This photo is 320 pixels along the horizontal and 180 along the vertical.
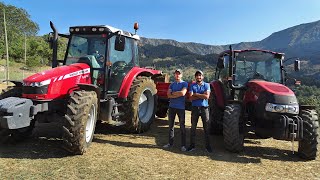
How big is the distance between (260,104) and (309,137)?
1087mm

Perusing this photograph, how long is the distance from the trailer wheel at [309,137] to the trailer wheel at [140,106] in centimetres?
355

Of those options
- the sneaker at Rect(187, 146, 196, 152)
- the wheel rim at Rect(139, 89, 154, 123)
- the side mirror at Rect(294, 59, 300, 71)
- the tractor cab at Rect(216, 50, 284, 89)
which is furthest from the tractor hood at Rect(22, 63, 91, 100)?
the side mirror at Rect(294, 59, 300, 71)

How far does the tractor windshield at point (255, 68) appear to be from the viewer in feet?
26.7

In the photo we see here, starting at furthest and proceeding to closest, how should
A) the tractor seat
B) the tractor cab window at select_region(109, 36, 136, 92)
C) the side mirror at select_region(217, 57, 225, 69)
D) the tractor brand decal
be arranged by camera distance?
the side mirror at select_region(217, 57, 225, 69)
the tractor cab window at select_region(109, 36, 136, 92)
the tractor seat
the tractor brand decal

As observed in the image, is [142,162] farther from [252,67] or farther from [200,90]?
[252,67]

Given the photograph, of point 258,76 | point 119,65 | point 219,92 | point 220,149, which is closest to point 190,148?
point 220,149

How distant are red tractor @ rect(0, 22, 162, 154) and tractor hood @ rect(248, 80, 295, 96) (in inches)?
102

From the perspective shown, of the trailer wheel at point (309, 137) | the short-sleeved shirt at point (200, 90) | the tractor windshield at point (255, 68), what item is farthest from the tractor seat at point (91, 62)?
the trailer wheel at point (309, 137)

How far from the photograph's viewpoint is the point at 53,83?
258 inches

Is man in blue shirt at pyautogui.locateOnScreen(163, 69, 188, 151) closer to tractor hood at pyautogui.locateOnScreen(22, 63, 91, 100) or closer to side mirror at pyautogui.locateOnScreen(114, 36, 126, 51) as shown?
side mirror at pyautogui.locateOnScreen(114, 36, 126, 51)

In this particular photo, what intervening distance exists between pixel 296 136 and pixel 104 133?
170 inches

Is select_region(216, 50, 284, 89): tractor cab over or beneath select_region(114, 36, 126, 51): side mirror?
beneath

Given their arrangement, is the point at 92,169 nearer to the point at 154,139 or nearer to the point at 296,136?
the point at 154,139

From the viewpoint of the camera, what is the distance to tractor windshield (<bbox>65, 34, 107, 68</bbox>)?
7805 mm
